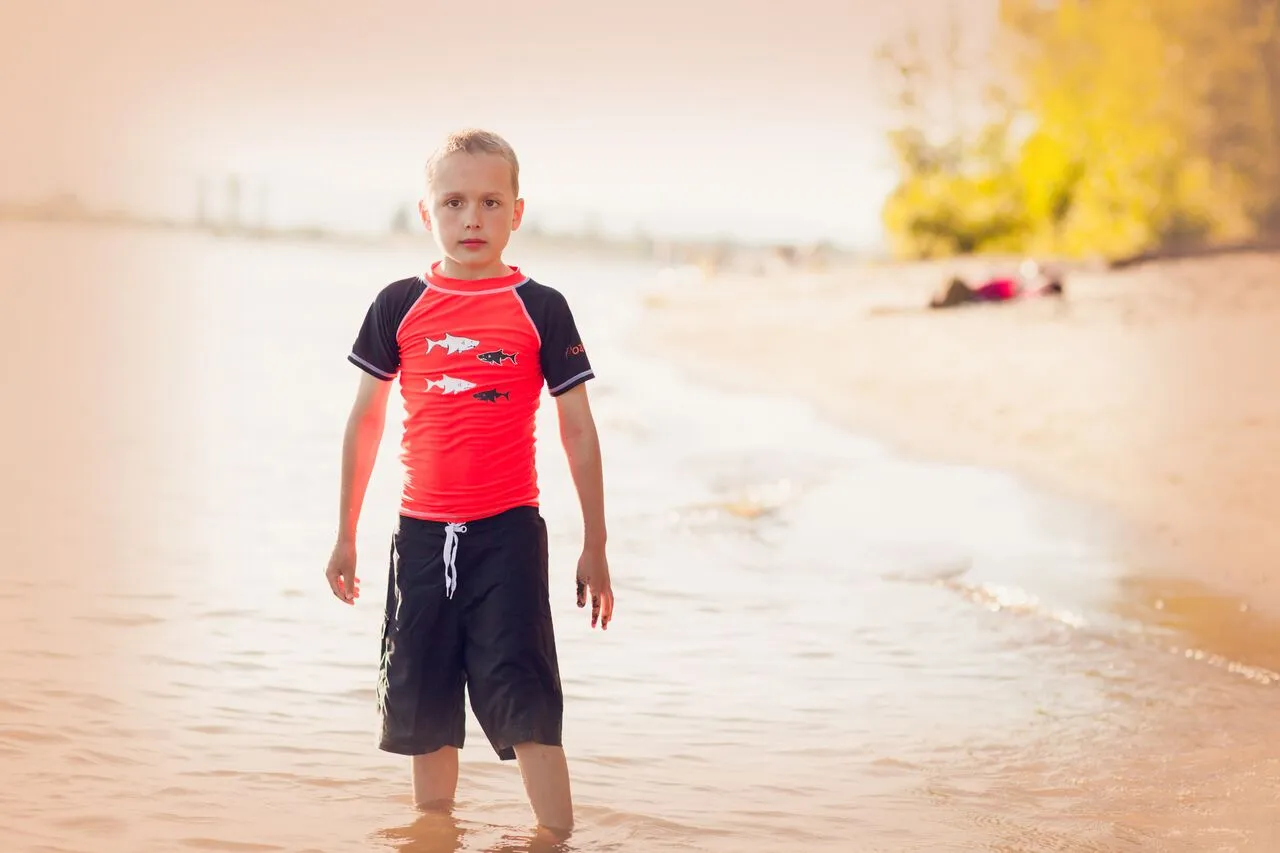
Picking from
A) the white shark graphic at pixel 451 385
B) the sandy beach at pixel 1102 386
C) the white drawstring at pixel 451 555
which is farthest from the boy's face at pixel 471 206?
the sandy beach at pixel 1102 386

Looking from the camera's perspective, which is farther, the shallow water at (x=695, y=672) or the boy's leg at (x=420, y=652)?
the shallow water at (x=695, y=672)

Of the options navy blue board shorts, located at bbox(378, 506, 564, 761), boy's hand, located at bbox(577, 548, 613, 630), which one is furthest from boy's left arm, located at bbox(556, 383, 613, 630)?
navy blue board shorts, located at bbox(378, 506, 564, 761)

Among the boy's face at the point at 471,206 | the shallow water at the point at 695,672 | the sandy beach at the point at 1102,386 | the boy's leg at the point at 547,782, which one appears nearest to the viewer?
the boy's face at the point at 471,206

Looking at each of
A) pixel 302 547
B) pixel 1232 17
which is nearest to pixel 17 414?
pixel 302 547

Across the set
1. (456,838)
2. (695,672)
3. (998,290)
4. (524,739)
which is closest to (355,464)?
(524,739)

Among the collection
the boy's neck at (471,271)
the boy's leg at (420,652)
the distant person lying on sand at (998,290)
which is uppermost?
the boy's neck at (471,271)

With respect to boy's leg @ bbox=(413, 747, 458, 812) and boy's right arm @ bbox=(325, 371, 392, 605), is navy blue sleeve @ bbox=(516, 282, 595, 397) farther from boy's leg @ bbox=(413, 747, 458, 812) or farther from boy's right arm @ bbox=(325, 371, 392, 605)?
boy's leg @ bbox=(413, 747, 458, 812)

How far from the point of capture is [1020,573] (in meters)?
7.08

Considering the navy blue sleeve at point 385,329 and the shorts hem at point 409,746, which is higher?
the navy blue sleeve at point 385,329

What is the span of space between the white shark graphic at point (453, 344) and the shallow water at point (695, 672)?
4.16 feet

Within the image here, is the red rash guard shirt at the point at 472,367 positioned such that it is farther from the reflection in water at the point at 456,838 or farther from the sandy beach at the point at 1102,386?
the sandy beach at the point at 1102,386

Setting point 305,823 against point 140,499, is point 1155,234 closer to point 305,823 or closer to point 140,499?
point 140,499

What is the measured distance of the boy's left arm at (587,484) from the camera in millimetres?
3408

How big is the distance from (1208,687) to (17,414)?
10.6 metres
